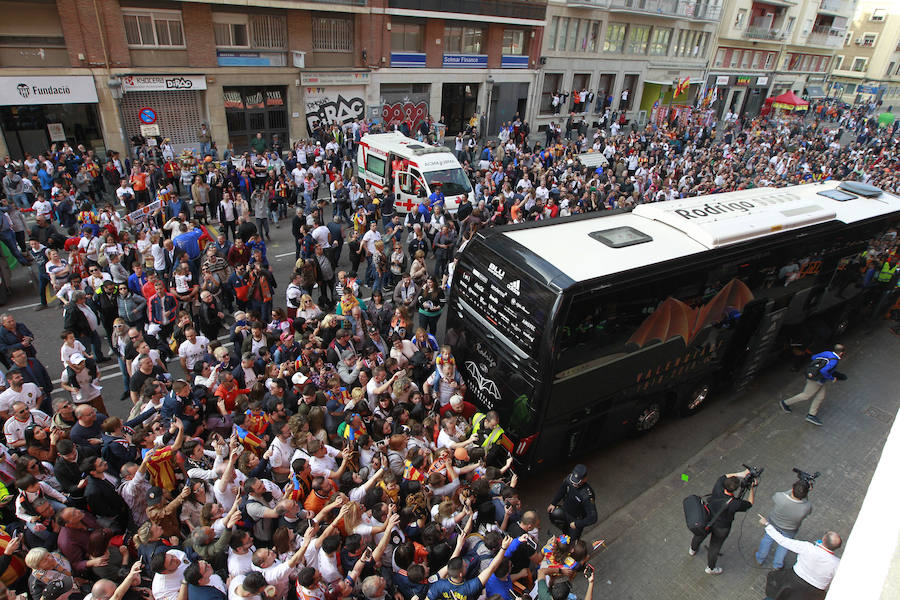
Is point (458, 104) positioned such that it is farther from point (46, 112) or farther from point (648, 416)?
point (648, 416)

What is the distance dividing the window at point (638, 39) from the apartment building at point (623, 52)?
31 mm

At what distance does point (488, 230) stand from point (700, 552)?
4.99 meters

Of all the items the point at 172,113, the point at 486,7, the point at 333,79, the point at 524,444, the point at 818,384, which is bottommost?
the point at 818,384

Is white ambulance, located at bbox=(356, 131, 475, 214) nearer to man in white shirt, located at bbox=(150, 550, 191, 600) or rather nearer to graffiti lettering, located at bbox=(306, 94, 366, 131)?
graffiti lettering, located at bbox=(306, 94, 366, 131)

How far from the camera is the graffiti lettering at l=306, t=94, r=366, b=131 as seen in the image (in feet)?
80.6

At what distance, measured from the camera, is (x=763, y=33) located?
45094 millimetres

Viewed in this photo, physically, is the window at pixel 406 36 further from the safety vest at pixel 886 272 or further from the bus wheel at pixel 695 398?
the bus wheel at pixel 695 398

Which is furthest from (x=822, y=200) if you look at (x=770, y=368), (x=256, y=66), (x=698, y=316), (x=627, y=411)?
(x=256, y=66)

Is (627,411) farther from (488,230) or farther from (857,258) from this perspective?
(857,258)

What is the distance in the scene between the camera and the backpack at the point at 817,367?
28.0ft

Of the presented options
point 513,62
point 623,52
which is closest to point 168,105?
point 513,62

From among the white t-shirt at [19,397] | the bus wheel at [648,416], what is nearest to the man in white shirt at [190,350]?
the white t-shirt at [19,397]

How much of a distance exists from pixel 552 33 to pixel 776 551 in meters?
31.9

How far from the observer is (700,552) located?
659 cm
